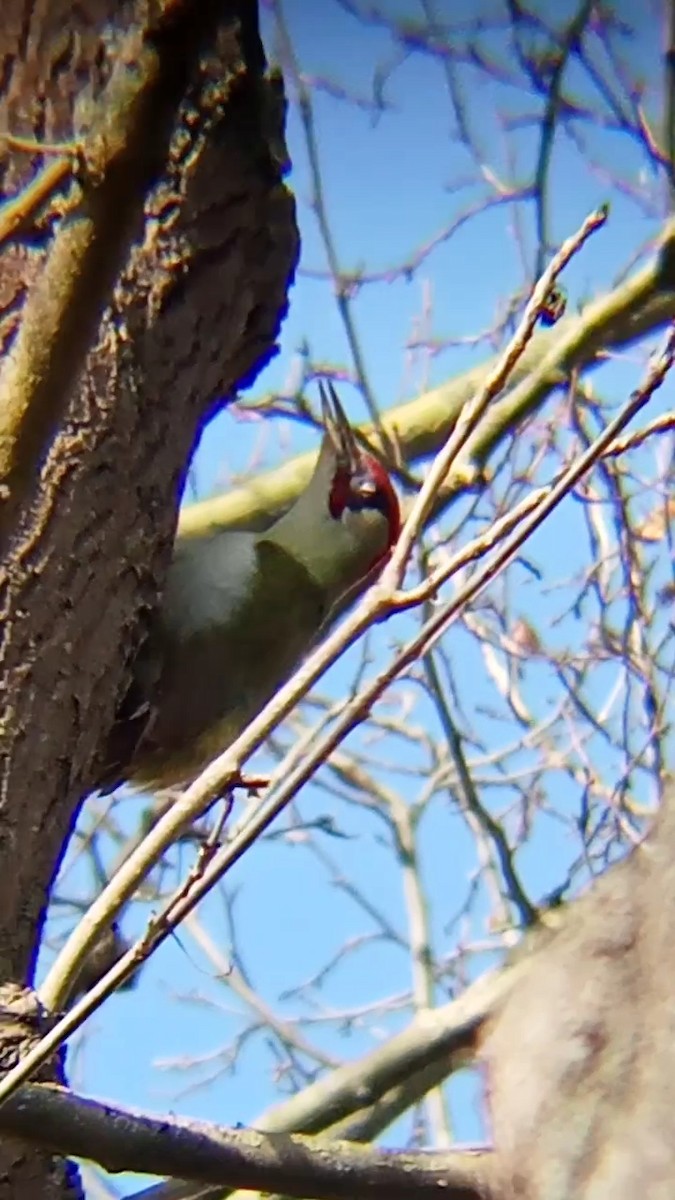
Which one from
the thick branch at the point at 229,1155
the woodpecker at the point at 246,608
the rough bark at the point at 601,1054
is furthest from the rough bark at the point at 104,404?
the rough bark at the point at 601,1054

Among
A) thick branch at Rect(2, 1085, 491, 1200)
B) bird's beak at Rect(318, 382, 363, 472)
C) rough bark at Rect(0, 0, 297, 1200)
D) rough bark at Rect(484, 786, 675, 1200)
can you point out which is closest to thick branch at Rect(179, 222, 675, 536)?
bird's beak at Rect(318, 382, 363, 472)

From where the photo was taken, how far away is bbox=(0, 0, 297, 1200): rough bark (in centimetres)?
128

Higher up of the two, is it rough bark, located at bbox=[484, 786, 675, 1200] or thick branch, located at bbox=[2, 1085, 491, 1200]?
thick branch, located at bbox=[2, 1085, 491, 1200]

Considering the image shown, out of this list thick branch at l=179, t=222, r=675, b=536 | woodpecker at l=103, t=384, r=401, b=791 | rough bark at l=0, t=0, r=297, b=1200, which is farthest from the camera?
thick branch at l=179, t=222, r=675, b=536

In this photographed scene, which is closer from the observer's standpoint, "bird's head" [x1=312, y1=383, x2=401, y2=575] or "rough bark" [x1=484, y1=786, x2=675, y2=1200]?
"rough bark" [x1=484, y1=786, x2=675, y2=1200]

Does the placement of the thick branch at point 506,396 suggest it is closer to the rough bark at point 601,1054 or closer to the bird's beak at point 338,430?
the bird's beak at point 338,430

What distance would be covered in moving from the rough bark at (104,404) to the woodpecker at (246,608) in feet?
0.52

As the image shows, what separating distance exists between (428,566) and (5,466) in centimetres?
117

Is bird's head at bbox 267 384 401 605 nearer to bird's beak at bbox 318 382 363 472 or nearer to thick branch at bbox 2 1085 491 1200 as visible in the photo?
bird's beak at bbox 318 382 363 472

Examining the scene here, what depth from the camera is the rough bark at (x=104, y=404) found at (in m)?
1.28

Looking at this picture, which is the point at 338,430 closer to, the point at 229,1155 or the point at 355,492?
the point at 355,492

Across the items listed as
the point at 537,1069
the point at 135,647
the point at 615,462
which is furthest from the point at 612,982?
the point at 615,462

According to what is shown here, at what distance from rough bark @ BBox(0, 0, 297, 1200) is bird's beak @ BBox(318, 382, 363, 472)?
526 millimetres

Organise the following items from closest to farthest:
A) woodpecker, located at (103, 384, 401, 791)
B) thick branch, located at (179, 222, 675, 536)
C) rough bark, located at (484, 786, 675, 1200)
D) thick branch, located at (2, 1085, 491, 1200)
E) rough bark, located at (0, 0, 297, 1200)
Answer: rough bark, located at (484, 786, 675, 1200), thick branch, located at (2, 1085, 491, 1200), rough bark, located at (0, 0, 297, 1200), woodpecker, located at (103, 384, 401, 791), thick branch, located at (179, 222, 675, 536)
